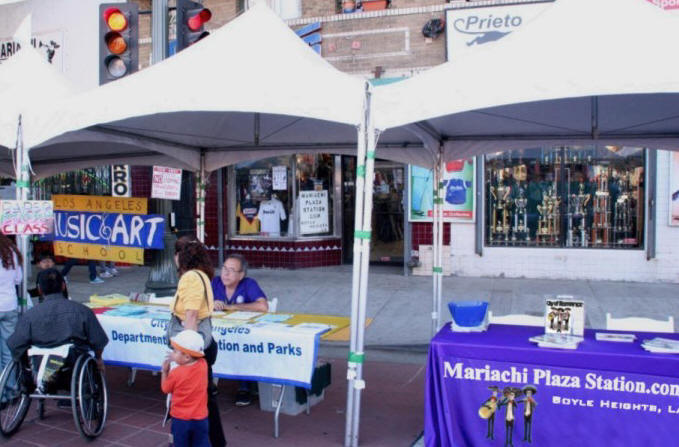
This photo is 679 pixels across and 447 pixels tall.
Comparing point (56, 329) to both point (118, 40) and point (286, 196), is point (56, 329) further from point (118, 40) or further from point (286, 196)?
point (286, 196)

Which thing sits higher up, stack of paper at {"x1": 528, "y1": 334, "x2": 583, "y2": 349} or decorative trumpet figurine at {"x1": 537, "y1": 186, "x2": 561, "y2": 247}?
decorative trumpet figurine at {"x1": 537, "y1": 186, "x2": 561, "y2": 247}

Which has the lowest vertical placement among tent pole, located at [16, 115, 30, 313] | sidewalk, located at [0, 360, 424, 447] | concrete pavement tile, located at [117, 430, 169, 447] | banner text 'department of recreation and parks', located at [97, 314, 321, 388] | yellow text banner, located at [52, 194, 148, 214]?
concrete pavement tile, located at [117, 430, 169, 447]

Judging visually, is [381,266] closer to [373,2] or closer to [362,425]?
[373,2]

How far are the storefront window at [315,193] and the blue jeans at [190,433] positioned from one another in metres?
9.32

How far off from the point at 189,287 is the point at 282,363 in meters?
1.10

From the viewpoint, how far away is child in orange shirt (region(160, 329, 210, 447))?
4246 millimetres

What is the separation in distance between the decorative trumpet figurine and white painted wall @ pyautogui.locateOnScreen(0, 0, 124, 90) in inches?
319

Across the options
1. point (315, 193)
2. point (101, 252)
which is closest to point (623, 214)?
point (315, 193)

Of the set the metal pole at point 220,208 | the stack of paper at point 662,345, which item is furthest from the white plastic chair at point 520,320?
the metal pole at point 220,208

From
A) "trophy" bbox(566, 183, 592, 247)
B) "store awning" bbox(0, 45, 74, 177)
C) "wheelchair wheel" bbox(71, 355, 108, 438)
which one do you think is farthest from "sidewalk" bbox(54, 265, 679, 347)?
"store awning" bbox(0, 45, 74, 177)

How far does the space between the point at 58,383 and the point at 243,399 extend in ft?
5.32

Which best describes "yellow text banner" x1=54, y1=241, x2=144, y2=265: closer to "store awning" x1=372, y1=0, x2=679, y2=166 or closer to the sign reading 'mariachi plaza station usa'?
the sign reading 'mariachi plaza station usa'

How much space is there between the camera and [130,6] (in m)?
8.50

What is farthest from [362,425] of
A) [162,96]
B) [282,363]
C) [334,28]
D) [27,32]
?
[334,28]
